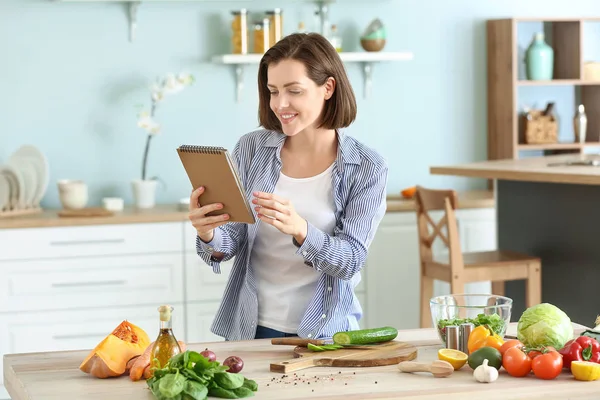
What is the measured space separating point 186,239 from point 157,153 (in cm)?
67

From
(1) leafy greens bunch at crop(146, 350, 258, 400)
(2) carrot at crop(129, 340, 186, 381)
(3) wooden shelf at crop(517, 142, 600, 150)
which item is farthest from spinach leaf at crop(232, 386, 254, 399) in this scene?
(3) wooden shelf at crop(517, 142, 600, 150)

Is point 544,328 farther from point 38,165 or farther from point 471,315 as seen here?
point 38,165

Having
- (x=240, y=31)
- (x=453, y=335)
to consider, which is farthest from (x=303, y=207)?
(x=240, y=31)

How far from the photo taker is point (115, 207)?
15.8 feet

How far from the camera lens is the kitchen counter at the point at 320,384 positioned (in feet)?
6.19

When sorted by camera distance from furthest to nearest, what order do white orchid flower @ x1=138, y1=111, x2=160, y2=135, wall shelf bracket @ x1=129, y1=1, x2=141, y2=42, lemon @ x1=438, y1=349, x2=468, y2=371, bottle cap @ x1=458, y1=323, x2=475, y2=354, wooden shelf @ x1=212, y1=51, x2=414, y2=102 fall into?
1. wooden shelf @ x1=212, y1=51, x2=414, y2=102
2. wall shelf bracket @ x1=129, y1=1, x2=141, y2=42
3. white orchid flower @ x1=138, y1=111, x2=160, y2=135
4. bottle cap @ x1=458, y1=323, x2=475, y2=354
5. lemon @ x1=438, y1=349, x2=468, y2=371

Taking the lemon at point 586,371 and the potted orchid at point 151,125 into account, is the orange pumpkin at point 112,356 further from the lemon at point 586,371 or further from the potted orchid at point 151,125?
the potted orchid at point 151,125

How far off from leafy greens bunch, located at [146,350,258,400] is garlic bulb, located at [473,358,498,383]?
0.44 m

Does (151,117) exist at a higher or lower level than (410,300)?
higher

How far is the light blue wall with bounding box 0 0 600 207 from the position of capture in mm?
4992

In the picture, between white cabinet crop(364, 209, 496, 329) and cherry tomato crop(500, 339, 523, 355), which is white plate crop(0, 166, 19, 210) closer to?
white cabinet crop(364, 209, 496, 329)

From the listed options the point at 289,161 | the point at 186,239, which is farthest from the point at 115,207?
the point at 289,161

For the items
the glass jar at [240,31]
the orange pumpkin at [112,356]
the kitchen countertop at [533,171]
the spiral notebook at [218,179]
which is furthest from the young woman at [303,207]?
the glass jar at [240,31]

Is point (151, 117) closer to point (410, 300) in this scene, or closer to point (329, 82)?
point (410, 300)
